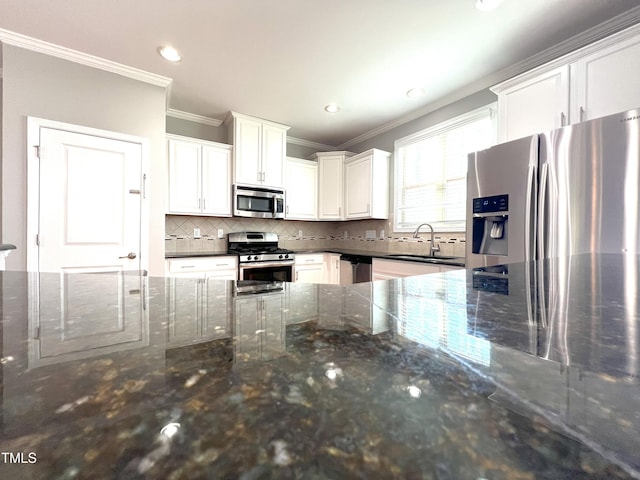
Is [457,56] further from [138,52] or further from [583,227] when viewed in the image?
[138,52]

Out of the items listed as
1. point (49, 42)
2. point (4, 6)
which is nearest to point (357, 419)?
point (4, 6)

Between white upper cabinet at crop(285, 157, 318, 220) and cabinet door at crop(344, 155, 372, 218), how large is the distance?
0.45 m

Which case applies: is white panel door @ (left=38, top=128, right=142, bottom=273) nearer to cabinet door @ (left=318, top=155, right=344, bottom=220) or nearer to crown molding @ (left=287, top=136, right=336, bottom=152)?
crown molding @ (left=287, top=136, right=336, bottom=152)

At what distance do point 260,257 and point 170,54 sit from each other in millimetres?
1971

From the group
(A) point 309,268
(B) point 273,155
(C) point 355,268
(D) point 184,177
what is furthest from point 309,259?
(D) point 184,177

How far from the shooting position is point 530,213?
6.07ft

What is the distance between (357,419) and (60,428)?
0.54ft

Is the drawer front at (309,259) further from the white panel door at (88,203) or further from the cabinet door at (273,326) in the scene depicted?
the cabinet door at (273,326)

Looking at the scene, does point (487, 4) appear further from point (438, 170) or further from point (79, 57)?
point (79, 57)

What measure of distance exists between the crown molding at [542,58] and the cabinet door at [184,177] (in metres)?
2.37

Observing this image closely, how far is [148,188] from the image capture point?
8.29 feet

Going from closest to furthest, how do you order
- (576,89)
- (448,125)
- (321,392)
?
1. (321,392)
2. (576,89)
3. (448,125)

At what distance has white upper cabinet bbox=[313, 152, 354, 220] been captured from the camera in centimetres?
405

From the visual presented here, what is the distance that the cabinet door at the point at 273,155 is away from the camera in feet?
11.5
